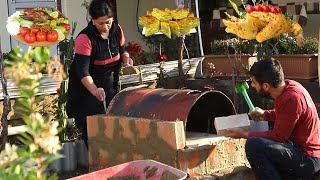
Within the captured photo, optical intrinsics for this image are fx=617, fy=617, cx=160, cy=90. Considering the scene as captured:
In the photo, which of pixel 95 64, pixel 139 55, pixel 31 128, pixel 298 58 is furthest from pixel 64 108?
pixel 31 128

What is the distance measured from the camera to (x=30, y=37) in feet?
18.9

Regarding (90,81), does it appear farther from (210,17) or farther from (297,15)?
(210,17)

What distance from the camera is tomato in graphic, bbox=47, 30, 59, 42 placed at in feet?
19.2

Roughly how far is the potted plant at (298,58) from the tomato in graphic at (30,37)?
113 inches

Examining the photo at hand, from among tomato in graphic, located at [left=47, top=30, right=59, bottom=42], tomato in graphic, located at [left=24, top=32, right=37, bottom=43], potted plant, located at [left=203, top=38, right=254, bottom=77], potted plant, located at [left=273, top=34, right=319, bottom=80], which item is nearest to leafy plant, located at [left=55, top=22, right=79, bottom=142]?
tomato in graphic, located at [left=47, top=30, right=59, bottom=42]

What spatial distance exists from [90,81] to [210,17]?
6.13 meters

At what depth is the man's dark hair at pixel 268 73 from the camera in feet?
13.8

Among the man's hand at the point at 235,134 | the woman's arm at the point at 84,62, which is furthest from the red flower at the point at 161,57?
the man's hand at the point at 235,134

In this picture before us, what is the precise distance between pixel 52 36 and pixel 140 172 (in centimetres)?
260

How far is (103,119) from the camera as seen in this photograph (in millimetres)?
4969

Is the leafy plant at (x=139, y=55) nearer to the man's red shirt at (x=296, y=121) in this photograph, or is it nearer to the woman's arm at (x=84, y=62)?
the woman's arm at (x=84, y=62)

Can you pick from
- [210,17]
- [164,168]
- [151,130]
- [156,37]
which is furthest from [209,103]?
[210,17]

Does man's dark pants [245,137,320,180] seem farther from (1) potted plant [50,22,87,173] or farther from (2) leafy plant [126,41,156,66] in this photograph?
(2) leafy plant [126,41,156,66]

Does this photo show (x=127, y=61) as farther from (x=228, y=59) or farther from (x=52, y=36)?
(x=228, y=59)
